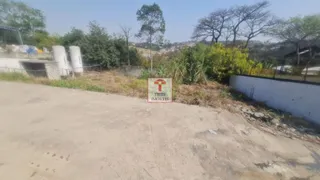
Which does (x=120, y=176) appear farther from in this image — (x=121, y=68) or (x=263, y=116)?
(x=121, y=68)

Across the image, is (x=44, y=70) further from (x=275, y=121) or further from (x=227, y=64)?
(x=275, y=121)

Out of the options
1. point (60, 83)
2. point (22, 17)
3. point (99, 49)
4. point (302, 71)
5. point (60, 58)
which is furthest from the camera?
point (22, 17)

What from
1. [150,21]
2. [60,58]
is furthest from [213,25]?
[60,58]

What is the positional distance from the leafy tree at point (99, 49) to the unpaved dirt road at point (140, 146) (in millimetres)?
9743

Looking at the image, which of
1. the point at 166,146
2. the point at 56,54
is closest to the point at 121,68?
the point at 56,54

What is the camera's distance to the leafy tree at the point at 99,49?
46.1 ft

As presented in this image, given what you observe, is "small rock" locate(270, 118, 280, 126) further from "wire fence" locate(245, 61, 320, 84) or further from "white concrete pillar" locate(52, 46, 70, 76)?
"white concrete pillar" locate(52, 46, 70, 76)

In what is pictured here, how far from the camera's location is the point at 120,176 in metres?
2.25

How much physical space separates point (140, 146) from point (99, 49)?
13035 mm

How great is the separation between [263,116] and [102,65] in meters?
12.8

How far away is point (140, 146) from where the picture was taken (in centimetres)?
301

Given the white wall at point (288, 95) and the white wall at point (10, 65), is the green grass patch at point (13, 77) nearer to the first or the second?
the white wall at point (10, 65)

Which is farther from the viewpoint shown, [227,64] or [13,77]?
[227,64]

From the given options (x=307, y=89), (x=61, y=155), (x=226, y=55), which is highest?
(x=226, y=55)
